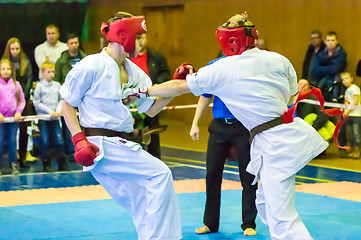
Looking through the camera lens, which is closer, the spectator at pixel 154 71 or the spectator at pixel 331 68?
the spectator at pixel 154 71

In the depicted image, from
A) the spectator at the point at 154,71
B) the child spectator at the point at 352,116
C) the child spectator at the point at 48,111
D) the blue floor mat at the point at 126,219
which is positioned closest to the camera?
the blue floor mat at the point at 126,219

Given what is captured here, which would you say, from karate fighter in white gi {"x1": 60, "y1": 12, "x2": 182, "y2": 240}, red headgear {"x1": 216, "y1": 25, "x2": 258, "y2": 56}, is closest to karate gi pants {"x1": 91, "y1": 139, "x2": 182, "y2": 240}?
karate fighter in white gi {"x1": 60, "y1": 12, "x2": 182, "y2": 240}

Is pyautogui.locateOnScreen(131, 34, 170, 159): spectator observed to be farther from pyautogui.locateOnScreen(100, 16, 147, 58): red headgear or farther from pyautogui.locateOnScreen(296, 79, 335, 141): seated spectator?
pyautogui.locateOnScreen(100, 16, 147, 58): red headgear

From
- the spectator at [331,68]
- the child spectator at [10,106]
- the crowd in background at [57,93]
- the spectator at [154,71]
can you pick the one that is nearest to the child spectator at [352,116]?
the crowd in background at [57,93]

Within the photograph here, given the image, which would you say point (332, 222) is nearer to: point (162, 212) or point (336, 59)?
point (162, 212)

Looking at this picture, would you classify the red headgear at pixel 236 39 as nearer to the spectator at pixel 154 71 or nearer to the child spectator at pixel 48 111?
the spectator at pixel 154 71

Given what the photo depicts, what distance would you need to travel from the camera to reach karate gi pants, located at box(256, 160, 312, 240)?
4.52 meters

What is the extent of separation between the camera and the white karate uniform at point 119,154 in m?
4.55

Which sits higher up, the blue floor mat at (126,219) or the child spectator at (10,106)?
the child spectator at (10,106)

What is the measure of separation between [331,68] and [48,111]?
455cm

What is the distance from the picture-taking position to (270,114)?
15.0 ft

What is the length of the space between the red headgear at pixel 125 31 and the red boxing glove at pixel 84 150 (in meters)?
0.69

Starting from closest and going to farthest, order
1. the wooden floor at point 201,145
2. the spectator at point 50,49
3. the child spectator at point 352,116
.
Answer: the wooden floor at point 201,145 < the spectator at point 50,49 < the child spectator at point 352,116

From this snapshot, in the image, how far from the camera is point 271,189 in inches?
180
